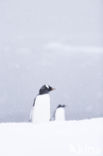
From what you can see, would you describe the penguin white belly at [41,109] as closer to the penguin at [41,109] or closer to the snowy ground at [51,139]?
the penguin at [41,109]

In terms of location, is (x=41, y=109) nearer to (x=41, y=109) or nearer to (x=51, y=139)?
(x=41, y=109)

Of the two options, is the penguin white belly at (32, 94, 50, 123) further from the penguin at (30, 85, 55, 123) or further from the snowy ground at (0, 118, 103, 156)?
the snowy ground at (0, 118, 103, 156)

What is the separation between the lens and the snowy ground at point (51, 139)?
168 cm

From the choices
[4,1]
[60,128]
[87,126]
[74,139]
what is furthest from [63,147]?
[4,1]

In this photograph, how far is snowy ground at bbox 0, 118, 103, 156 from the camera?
5.52 ft

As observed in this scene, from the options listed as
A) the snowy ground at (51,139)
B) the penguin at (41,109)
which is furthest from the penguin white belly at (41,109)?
the snowy ground at (51,139)

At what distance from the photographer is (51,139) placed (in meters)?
1.81

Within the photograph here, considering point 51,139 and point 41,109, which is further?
point 41,109

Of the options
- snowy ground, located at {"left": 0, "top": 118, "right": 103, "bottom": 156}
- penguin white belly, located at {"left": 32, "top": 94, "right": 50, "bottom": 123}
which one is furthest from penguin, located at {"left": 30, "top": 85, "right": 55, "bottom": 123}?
snowy ground, located at {"left": 0, "top": 118, "right": 103, "bottom": 156}

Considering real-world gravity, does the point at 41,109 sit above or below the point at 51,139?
above

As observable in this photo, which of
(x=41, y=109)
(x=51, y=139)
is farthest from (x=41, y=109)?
(x=51, y=139)

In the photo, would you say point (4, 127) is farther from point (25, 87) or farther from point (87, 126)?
point (25, 87)

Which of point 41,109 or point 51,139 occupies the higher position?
point 41,109

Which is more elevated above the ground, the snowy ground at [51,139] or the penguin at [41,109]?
the penguin at [41,109]
